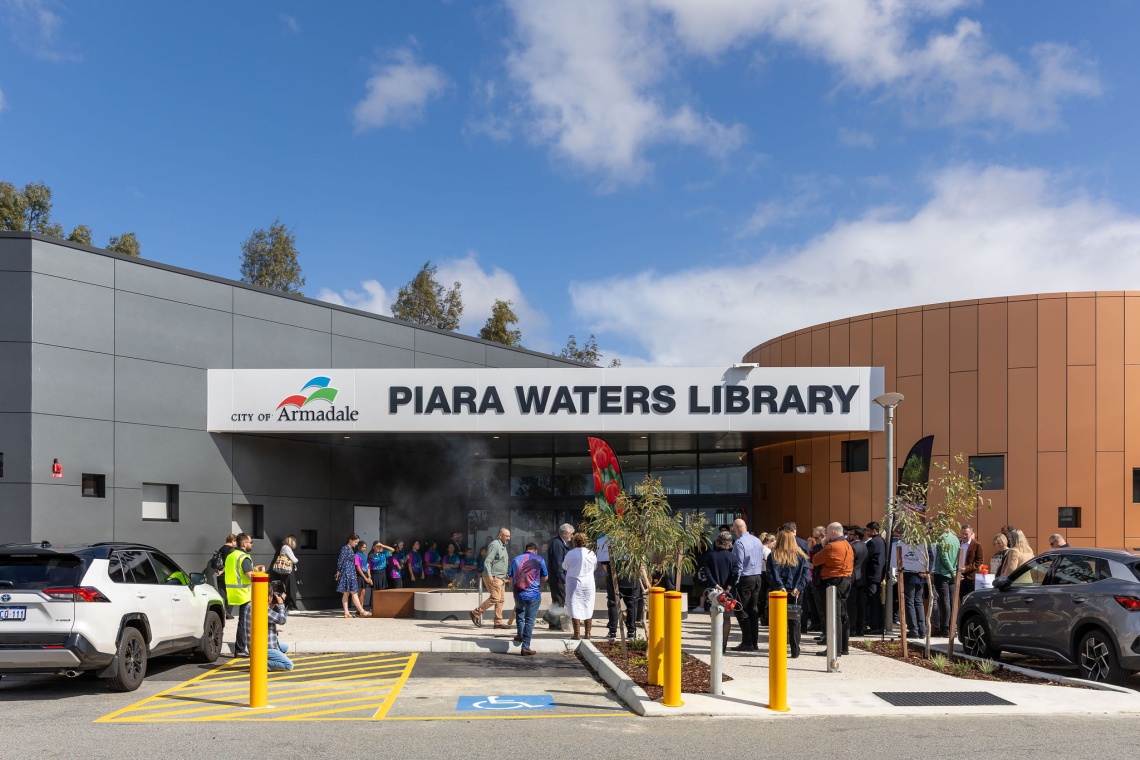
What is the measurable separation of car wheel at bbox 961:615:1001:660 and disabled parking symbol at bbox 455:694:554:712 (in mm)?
6071

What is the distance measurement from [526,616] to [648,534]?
7.64 feet

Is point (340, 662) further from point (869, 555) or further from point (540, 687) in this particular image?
point (869, 555)

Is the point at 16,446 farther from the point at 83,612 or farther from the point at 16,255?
the point at 83,612

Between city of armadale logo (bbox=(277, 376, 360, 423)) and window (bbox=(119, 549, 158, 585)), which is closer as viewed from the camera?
window (bbox=(119, 549, 158, 585))

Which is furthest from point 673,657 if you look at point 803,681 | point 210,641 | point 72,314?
point 72,314

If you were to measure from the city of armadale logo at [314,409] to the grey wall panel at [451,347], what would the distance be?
436cm

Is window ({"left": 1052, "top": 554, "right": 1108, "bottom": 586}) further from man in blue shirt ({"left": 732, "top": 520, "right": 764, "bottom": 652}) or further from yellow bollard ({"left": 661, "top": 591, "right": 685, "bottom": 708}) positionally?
yellow bollard ({"left": 661, "top": 591, "right": 685, "bottom": 708})

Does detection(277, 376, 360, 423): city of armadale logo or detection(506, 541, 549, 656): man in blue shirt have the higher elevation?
detection(277, 376, 360, 423): city of armadale logo

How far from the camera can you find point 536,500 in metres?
27.1

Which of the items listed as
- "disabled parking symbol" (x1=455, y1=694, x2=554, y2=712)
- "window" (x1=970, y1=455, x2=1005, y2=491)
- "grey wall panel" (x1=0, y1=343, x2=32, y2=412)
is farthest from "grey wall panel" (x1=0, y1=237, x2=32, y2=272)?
"window" (x1=970, y1=455, x2=1005, y2=491)

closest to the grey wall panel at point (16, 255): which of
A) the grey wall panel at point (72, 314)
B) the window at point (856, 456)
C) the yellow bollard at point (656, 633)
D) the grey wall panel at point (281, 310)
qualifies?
the grey wall panel at point (72, 314)

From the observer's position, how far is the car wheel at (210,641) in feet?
42.5

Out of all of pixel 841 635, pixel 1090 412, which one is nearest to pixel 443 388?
pixel 841 635

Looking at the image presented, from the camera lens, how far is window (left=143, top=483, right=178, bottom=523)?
19.5 metres
